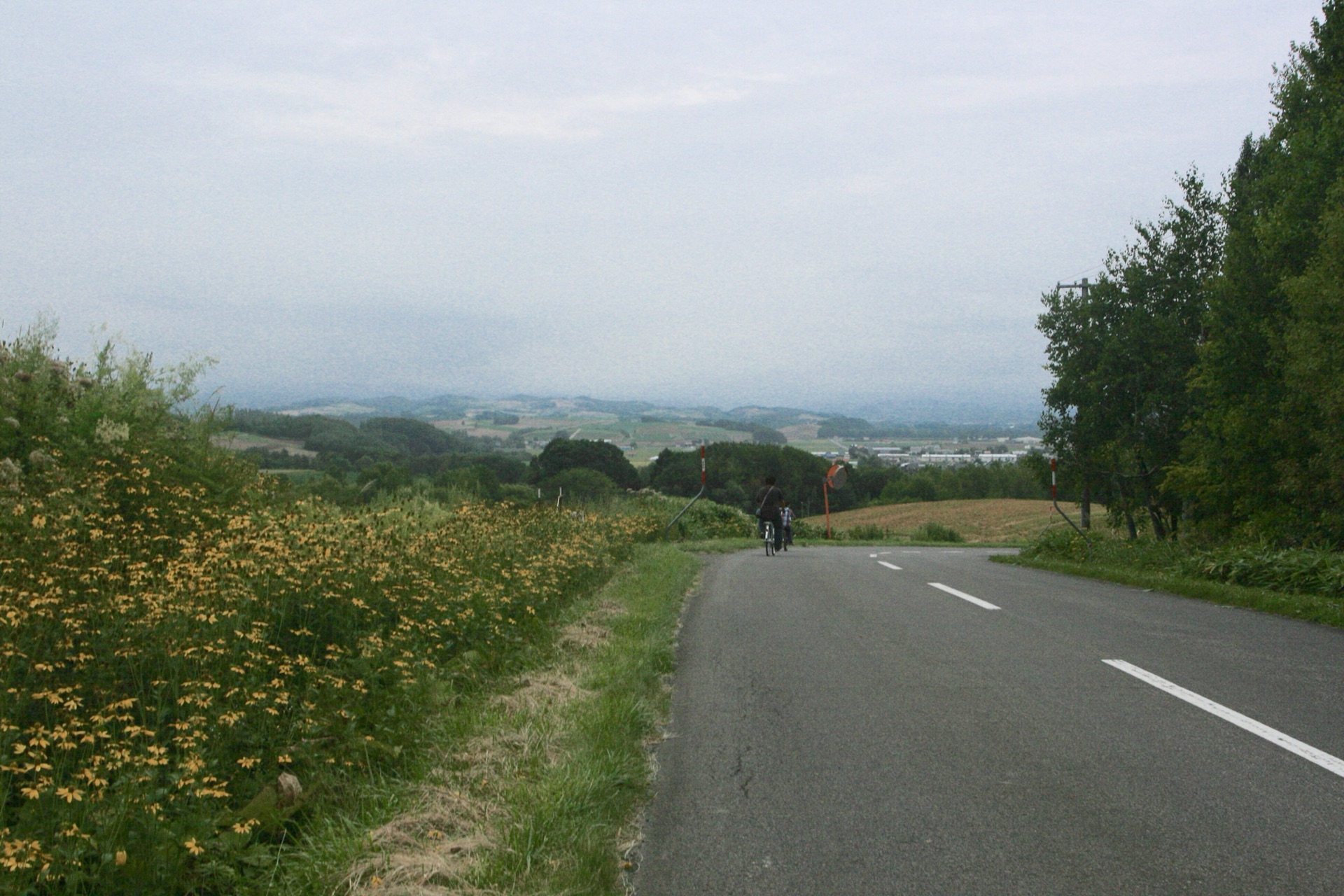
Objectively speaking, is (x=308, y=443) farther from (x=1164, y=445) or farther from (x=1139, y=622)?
(x=1164, y=445)

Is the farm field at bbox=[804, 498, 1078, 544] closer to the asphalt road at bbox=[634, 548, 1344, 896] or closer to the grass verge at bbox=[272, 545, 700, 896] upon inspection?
the asphalt road at bbox=[634, 548, 1344, 896]

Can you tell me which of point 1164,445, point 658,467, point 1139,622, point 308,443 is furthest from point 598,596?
point 658,467

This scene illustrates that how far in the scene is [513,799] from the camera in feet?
13.9

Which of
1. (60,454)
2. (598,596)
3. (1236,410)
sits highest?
(1236,410)

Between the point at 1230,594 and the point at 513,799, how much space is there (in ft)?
36.1

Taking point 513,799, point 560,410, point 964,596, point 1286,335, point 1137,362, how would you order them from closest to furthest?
point 513,799
point 964,596
point 1286,335
point 1137,362
point 560,410

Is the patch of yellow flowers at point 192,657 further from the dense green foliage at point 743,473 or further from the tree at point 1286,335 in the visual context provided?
the dense green foliage at point 743,473

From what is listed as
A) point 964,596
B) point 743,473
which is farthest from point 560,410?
point 964,596

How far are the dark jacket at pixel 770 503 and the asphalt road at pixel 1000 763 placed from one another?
1489 centimetres

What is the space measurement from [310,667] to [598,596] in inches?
242

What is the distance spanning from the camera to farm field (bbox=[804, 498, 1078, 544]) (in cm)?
4797

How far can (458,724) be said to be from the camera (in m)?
5.38

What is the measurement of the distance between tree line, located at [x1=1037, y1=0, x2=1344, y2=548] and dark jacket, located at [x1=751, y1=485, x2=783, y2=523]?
1060 cm

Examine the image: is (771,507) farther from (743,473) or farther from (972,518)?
(972,518)
